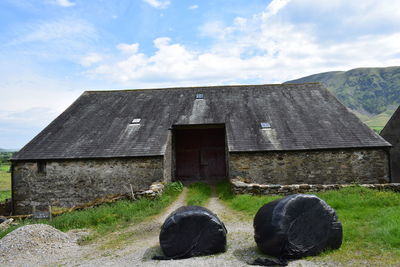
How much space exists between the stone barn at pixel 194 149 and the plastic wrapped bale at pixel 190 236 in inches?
301

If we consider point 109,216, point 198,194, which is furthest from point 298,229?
point 198,194

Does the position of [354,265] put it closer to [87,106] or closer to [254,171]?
[254,171]

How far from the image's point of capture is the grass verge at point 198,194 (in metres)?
11.9

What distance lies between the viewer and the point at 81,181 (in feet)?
46.2

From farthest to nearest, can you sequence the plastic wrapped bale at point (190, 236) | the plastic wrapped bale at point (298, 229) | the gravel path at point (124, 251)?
1. the plastic wrapped bale at point (190, 236)
2. the gravel path at point (124, 251)
3. the plastic wrapped bale at point (298, 229)

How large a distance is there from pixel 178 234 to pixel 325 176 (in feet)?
33.2

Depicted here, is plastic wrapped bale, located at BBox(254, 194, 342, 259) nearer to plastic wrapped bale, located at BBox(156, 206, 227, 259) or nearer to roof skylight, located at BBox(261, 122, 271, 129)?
plastic wrapped bale, located at BBox(156, 206, 227, 259)

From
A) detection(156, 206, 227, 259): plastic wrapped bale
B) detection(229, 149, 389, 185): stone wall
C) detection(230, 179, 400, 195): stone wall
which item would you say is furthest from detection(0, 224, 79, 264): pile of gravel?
detection(229, 149, 389, 185): stone wall

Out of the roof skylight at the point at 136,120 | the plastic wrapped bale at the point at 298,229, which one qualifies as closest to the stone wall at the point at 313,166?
the roof skylight at the point at 136,120

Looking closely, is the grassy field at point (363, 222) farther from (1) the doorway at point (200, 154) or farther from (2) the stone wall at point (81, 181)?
(1) the doorway at point (200, 154)

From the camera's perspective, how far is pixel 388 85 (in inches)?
7628

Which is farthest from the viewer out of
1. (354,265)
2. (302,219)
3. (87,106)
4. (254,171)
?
(87,106)

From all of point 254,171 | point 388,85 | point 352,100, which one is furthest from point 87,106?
point 388,85

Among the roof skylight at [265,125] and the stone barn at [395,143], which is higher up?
the roof skylight at [265,125]
